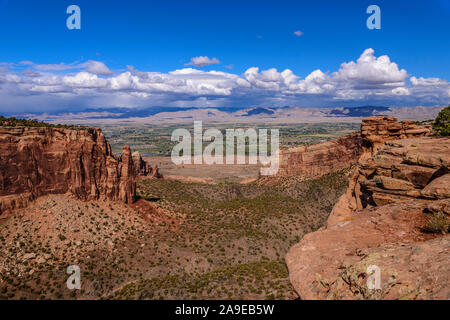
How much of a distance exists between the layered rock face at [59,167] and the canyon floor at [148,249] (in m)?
1.79

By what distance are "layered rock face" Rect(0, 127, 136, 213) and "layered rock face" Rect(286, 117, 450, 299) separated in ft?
122

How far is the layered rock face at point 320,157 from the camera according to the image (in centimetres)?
7338

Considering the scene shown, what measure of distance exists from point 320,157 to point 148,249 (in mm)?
57292

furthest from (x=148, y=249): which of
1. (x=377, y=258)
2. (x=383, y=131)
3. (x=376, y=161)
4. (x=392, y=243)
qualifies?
(x=383, y=131)

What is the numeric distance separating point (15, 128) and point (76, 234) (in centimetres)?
1649

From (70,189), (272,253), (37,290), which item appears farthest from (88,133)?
(272,253)

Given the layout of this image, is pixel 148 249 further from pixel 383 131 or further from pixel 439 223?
pixel 383 131

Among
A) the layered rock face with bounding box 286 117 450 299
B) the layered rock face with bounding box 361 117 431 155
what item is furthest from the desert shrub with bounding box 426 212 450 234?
the layered rock face with bounding box 361 117 431 155

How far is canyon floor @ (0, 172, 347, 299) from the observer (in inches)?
1158

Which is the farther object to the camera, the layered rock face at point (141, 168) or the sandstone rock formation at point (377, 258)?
the layered rock face at point (141, 168)

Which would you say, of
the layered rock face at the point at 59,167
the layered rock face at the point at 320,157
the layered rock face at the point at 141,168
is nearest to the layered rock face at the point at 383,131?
the layered rock face at the point at 320,157

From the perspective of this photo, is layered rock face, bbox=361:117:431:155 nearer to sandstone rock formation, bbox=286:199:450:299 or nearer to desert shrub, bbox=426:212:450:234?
sandstone rock formation, bbox=286:199:450:299

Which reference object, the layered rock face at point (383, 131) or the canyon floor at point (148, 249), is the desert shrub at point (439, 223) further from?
the layered rock face at point (383, 131)

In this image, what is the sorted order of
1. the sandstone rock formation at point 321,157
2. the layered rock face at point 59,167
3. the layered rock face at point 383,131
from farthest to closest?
1. the sandstone rock formation at point 321,157
2. the layered rock face at point 383,131
3. the layered rock face at point 59,167
